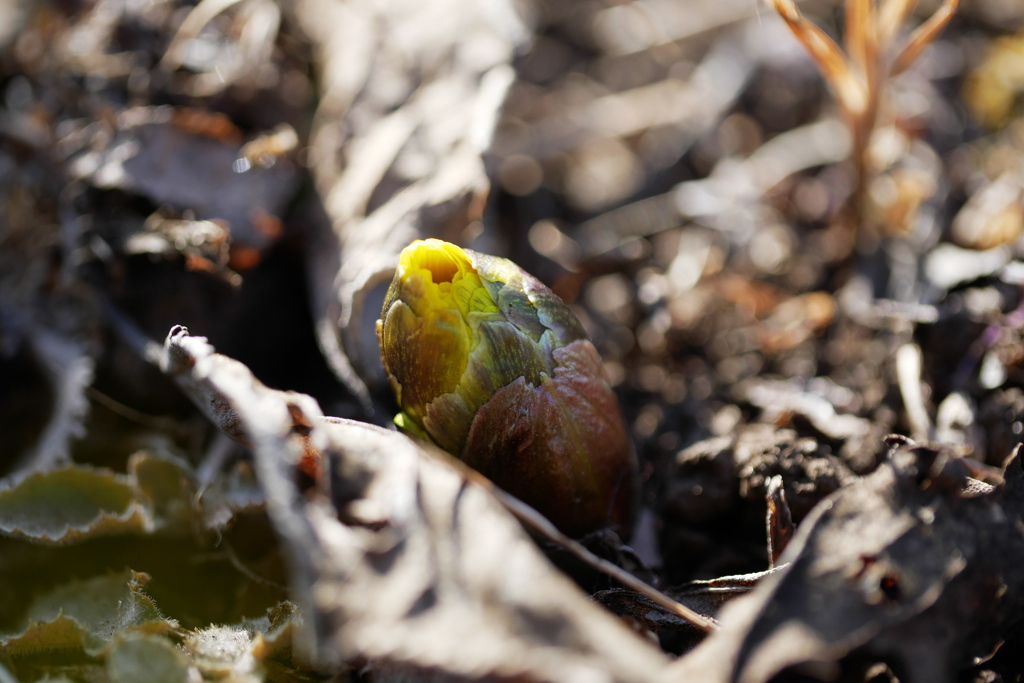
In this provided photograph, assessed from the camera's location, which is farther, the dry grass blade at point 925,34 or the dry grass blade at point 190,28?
the dry grass blade at point 190,28

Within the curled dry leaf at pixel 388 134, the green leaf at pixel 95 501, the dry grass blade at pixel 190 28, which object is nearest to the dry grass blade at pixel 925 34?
the curled dry leaf at pixel 388 134

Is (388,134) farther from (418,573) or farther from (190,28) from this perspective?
(418,573)

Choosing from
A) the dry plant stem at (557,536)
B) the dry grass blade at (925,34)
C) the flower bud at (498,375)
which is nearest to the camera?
the dry plant stem at (557,536)

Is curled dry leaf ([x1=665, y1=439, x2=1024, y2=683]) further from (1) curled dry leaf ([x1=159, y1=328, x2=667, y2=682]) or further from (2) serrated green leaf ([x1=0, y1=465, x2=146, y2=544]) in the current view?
(2) serrated green leaf ([x1=0, y1=465, x2=146, y2=544])

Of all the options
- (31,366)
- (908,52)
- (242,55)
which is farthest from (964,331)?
(31,366)

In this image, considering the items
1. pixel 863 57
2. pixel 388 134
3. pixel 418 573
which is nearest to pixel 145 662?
pixel 418 573

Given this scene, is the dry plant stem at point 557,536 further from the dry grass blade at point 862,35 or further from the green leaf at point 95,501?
the dry grass blade at point 862,35
